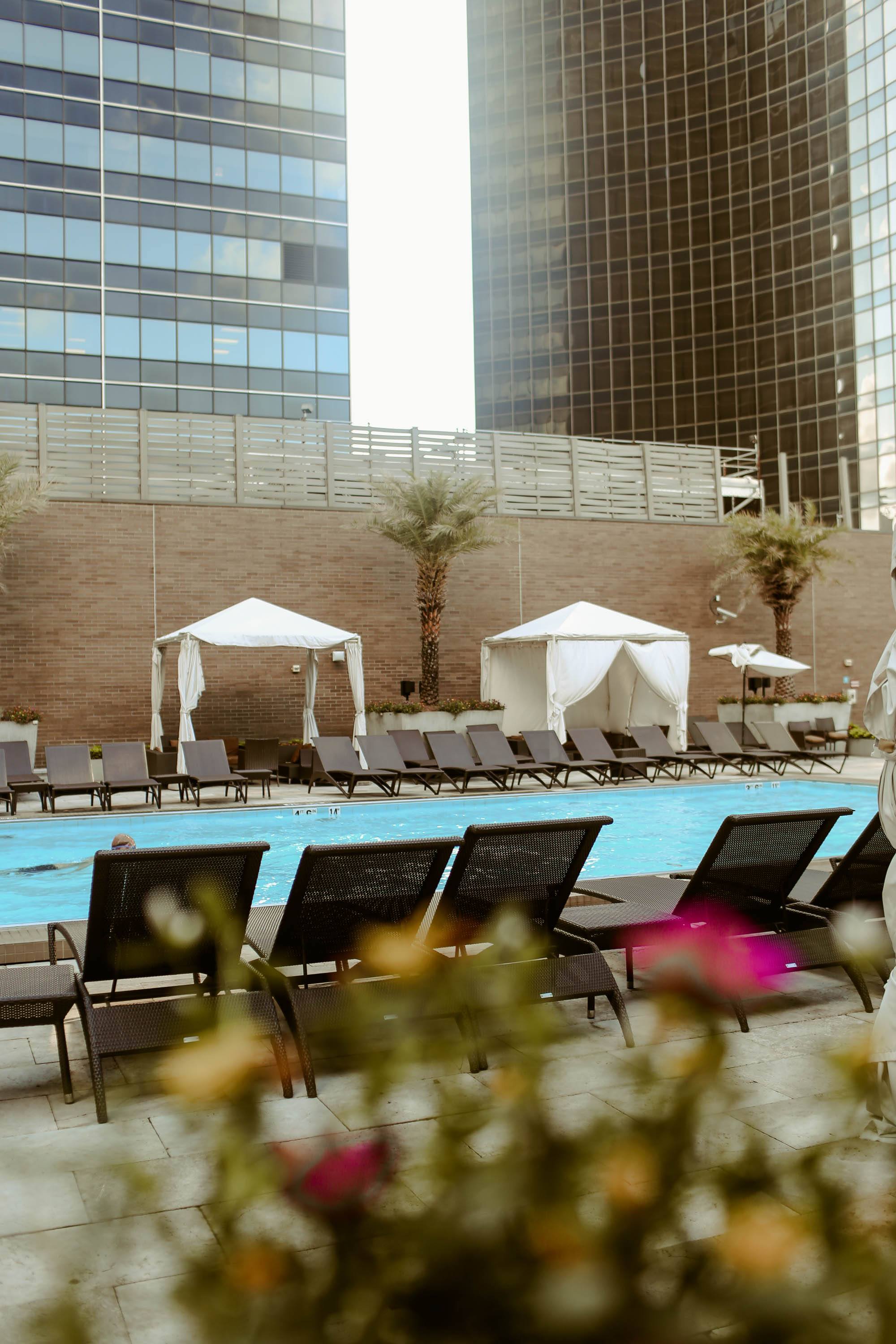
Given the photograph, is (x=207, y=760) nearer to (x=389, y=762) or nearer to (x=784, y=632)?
(x=389, y=762)

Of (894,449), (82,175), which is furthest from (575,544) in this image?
(894,449)

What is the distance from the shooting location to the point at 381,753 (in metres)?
16.5

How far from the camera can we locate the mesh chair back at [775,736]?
18.9 meters

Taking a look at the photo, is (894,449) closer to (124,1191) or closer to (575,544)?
(575,544)

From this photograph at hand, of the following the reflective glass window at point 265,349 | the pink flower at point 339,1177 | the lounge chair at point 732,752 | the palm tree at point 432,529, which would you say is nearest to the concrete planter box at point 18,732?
the palm tree at point 432,529

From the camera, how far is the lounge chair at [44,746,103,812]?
14.0 meters

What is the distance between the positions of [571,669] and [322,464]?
6.48m

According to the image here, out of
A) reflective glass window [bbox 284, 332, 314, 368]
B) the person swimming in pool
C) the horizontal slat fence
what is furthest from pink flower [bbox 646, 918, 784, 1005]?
reflective glass window [bbox 284, 332, 314, 368]

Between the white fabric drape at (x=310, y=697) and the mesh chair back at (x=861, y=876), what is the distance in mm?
14187

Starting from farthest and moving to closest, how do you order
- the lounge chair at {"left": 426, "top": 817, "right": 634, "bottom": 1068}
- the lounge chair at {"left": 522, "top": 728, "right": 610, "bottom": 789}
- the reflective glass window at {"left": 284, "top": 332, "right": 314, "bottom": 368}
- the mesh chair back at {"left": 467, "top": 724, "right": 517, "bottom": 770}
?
the reflective glass window at {"left": 284, "top": 332, "right": 314, "bottom": 368}, the lounge chair at {"left": 522, "top": 728, "right": 610, "bottom": 789}, the mesh chair back at {"left": 467, "top": 724, "right": 517, "bottom": 770}, the lounge chair at {"left": 426, "top": 817, "right": 634, "bottom": 1068}

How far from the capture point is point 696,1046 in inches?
30.9

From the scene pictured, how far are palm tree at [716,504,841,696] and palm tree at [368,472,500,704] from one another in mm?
5851

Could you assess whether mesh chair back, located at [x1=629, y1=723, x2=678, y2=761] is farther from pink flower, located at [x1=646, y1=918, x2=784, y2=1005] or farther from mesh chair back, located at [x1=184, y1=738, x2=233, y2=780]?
pink flower, located at [x1=646, y1=918, x2=784, y2=1005]

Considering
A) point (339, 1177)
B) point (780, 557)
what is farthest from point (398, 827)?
point (780, 557)
